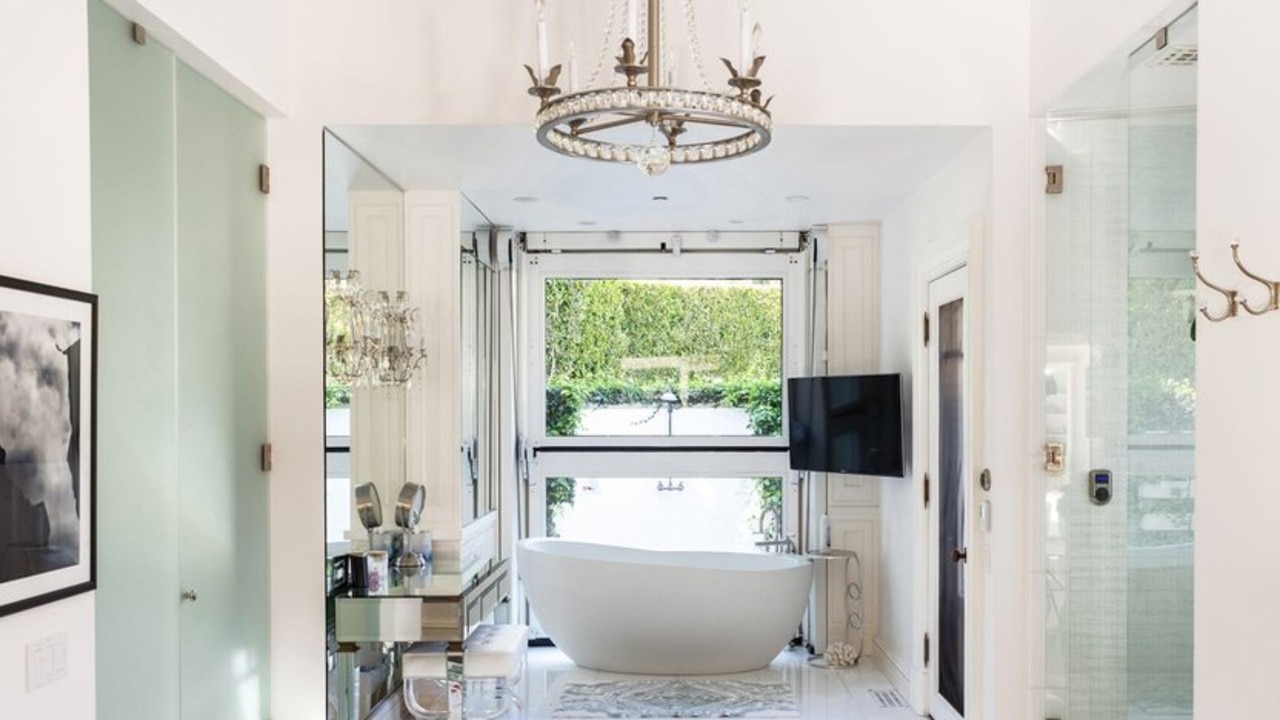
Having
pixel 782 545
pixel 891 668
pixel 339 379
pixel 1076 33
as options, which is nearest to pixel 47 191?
pixel 339 379

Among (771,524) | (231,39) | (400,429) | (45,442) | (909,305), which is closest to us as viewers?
(45,442)

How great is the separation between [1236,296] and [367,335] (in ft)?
10.1

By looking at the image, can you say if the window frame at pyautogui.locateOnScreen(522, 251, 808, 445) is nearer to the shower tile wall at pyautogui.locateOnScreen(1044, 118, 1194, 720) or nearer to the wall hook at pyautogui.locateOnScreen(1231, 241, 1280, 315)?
the shower tile wall at pyautogui.locateOnScreen(1044, 118, 1194, 720)

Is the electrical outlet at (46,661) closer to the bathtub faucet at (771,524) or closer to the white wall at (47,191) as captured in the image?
the white wall at (47,191)

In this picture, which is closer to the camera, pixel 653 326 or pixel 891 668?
pixel 891 668

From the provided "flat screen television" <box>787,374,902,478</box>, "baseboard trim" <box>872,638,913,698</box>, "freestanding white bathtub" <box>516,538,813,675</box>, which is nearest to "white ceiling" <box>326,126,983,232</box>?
"flat screen television" <box>787,374,902,478</box>

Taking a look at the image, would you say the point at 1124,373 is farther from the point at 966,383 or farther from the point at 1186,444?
the point at 966,383

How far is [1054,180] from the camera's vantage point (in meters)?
3.58

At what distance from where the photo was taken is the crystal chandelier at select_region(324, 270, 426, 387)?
3.84 meters

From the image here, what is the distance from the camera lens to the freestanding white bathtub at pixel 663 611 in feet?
17.2

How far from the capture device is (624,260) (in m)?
6.33

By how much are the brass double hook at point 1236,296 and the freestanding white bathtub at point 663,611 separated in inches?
128

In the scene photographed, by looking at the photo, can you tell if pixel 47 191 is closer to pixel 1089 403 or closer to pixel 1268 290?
pixel 1268 290

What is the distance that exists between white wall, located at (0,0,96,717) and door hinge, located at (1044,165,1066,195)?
9.72 feet
